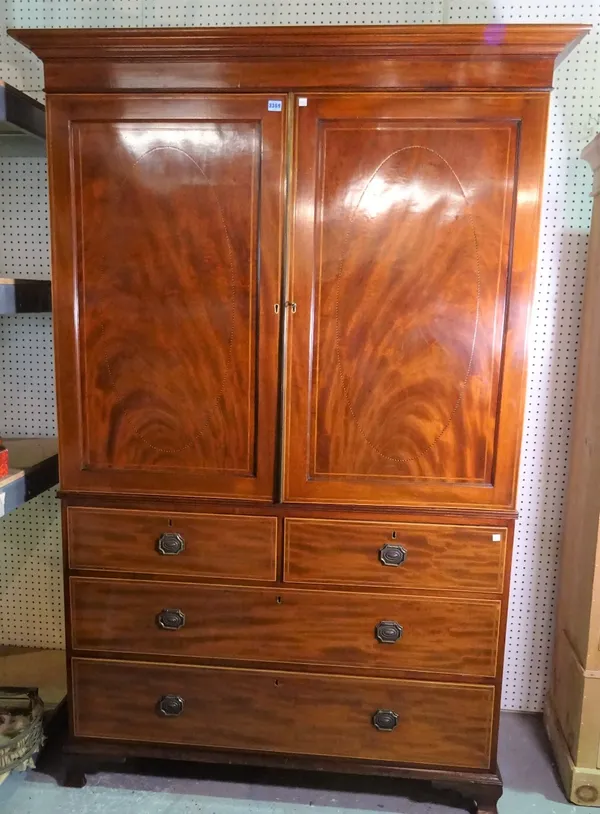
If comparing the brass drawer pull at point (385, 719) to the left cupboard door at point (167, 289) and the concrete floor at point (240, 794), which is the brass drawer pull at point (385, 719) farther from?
the left cupboard door at point (167, 289)

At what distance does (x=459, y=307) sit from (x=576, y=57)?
1.12 meters

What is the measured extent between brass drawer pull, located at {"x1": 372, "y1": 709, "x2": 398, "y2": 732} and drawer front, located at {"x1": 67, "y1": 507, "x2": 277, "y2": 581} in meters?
0.57

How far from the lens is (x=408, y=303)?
1855 mm

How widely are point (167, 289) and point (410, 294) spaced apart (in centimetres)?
74

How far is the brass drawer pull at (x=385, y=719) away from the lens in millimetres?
2043

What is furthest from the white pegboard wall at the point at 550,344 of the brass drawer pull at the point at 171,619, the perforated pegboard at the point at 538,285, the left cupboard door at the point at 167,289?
the brass drawer pull at the point at 171,619

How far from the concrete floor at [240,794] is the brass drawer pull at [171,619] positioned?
59 cm

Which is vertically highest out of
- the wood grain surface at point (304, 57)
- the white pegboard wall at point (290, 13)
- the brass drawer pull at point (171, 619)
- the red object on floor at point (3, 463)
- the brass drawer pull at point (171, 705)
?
the white pegboard wall at point (290, 13)

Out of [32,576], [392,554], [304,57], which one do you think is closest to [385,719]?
[392,554]

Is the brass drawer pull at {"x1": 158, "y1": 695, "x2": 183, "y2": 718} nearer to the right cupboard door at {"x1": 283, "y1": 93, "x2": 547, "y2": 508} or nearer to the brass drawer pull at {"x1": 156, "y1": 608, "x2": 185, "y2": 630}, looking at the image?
the brass drawer pull at {"x1": 156, "y1": 608, "x2": 185, "y2": 630}

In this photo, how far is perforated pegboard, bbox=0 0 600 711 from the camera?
2.23 metres

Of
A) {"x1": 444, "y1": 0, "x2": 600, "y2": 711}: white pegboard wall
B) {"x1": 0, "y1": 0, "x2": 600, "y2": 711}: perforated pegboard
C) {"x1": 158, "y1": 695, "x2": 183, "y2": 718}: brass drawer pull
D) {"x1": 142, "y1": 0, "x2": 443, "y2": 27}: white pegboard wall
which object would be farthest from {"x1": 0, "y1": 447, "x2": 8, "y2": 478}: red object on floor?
{"x1": 444, "y1": 0, "x2": 600, "y2": 711}: white pegboard wall

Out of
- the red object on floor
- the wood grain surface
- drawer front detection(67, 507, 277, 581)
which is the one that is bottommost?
drawer front detection(67, 507, 277, 581)

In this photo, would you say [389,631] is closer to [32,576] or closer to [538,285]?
[538,285]
